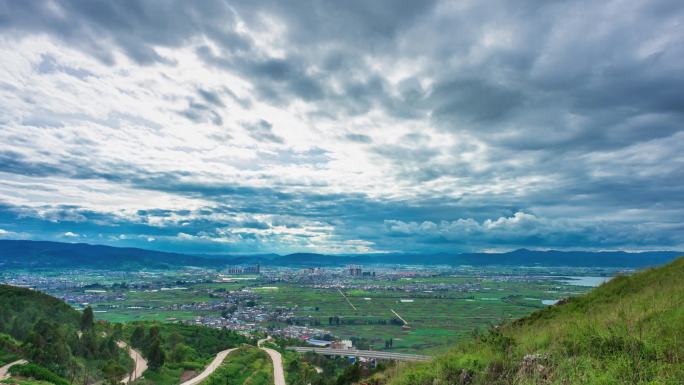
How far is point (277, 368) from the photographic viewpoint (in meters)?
54.6

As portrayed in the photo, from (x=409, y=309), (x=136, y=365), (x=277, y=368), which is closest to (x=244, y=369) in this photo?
(x=277, y=368)

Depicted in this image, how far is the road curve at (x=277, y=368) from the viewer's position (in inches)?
1875

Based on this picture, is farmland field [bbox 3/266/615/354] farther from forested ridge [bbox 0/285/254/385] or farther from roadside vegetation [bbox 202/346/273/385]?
forested ridge [bbox 0/285/254/385]

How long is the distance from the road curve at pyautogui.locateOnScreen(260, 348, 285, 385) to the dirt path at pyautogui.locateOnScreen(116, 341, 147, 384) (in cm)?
1635

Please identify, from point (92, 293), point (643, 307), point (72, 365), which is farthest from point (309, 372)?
point (92, 293)

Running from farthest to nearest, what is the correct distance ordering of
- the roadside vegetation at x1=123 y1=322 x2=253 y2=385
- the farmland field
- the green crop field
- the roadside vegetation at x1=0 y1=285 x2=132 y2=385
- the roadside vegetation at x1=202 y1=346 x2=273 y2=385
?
the farmland field → the green crop field → the roadside vegetation at x1=123 y1=322 x2=253 y2=385 → the roadside vegetation at x1=202 y1=346 x2=273 y2=385 → the roadside vegetation at x1=0 y1=285 x2=132 y2=385

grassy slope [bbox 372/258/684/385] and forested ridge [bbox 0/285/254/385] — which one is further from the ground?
grassy slope [bbox 372/258/684/385]

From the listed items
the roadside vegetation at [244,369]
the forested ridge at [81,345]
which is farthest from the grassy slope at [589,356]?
the roadside vegetation at [244,369]

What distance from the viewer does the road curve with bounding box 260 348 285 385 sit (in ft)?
156

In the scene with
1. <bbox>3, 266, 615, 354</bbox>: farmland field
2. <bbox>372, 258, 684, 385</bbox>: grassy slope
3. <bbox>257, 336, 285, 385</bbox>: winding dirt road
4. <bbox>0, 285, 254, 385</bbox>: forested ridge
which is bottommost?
<bbox>3, 266, 615, 354</bbox>: farmland field

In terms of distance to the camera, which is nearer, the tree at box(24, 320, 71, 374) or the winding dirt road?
the tree at box(24, 320, 71, 374)

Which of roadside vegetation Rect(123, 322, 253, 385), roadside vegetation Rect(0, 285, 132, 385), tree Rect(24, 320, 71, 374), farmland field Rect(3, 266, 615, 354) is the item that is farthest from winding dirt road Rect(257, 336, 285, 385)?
farmland field Rect(3, 266, 615, 354)

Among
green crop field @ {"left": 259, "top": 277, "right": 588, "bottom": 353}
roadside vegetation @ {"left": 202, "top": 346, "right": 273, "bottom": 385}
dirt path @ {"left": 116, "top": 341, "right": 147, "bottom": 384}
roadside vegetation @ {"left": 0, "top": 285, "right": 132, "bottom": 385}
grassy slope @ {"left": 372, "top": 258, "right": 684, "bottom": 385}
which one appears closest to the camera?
grassy slope @ {"left": 372, "top": 258, "right": 684, "bottom": 385}

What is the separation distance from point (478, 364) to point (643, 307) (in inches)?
238
